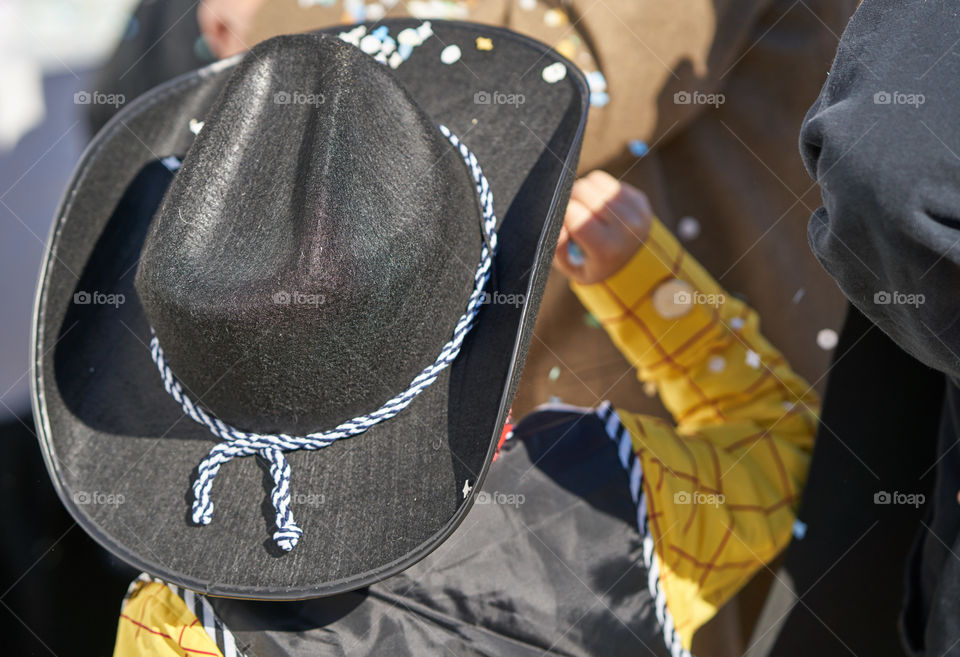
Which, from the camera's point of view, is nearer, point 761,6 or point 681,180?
point 761,6

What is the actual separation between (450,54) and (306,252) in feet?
1.46

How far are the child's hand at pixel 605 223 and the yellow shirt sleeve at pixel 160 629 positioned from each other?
69cm

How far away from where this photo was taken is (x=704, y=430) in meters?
1.08

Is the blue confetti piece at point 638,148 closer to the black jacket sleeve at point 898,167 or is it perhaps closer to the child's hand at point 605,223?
the child's hand at point 605,223

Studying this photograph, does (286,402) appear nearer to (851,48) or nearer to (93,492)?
(93,492)

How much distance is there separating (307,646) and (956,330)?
690 mm

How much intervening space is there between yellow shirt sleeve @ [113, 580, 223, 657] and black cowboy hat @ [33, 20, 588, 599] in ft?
0.30

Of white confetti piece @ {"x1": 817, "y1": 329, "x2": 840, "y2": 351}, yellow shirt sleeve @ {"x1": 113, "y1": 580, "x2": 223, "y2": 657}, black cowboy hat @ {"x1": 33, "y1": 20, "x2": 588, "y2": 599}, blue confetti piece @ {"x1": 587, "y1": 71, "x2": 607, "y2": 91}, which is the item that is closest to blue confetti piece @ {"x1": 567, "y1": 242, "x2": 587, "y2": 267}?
black cowboy hat @ {"x1": 33, "y1": 20, "x2": 588, "y2": 599}

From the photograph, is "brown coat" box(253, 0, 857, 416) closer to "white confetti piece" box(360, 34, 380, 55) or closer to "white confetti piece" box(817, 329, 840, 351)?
"white confetti piece" box(817, 329, 840, 351)

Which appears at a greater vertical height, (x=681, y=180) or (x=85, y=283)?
(x=85, y=283)

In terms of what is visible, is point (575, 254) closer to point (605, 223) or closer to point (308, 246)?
point (605, 223)

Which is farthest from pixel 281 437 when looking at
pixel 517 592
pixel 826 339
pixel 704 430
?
pixel 826 339

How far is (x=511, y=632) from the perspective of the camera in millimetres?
832

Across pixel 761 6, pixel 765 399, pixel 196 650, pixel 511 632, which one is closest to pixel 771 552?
pixel 765 399
